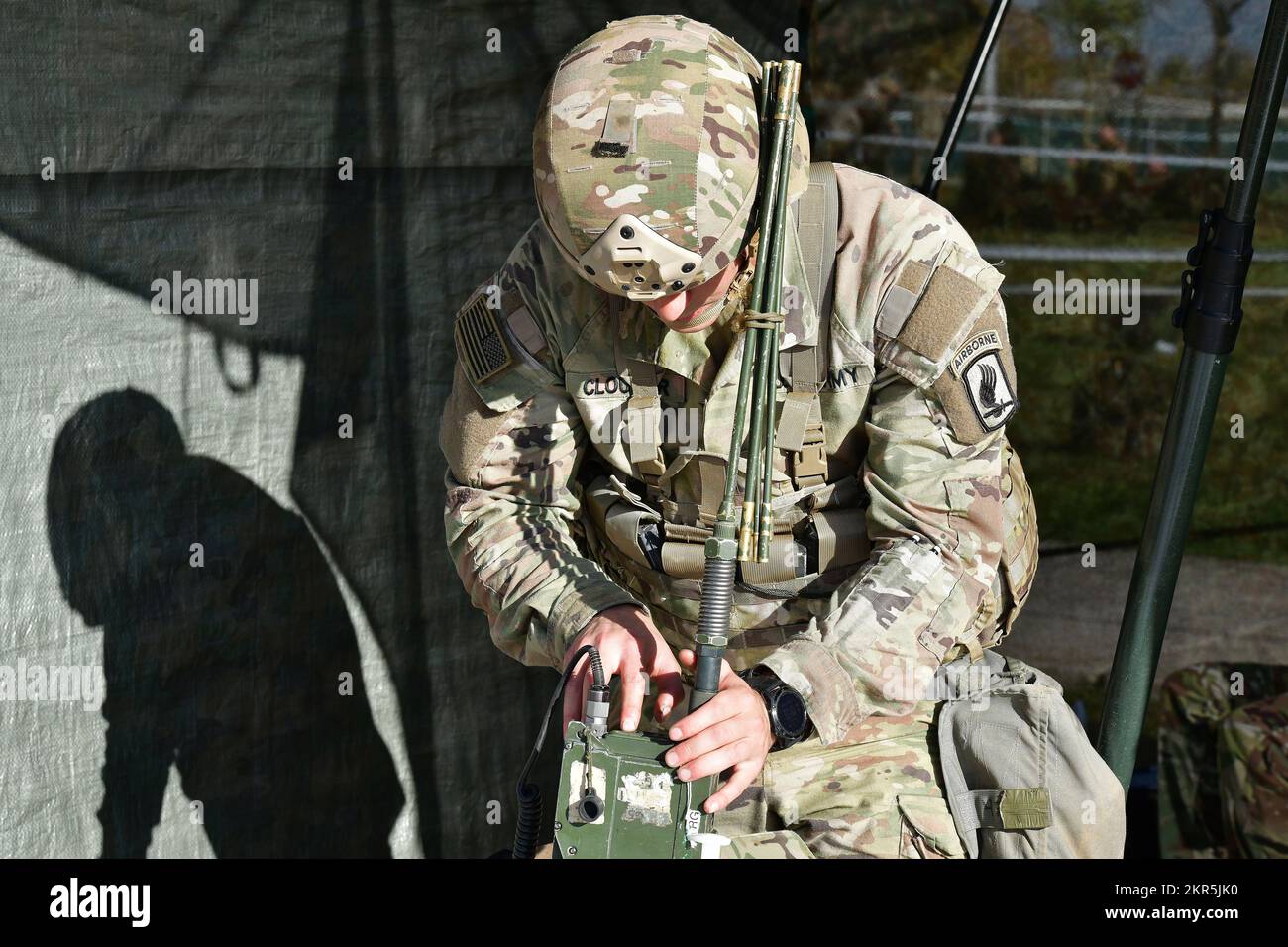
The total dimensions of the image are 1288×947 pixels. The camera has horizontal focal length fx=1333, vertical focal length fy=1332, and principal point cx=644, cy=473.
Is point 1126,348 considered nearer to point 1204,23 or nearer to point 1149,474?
point 1149,474

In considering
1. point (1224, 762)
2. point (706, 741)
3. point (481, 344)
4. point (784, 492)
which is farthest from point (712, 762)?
point (1224, 762)

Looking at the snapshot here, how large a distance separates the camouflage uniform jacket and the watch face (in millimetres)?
16

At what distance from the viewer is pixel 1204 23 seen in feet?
11.7

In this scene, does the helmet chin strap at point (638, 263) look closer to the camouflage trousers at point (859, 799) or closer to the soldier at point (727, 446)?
the soldier at point (727, 446)

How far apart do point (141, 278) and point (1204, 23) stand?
112 inches

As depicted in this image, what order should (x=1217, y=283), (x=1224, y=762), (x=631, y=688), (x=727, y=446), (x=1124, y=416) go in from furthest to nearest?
(x=1124, y=416)
(x=1224, y=762)
(x=1217, y=283)
(x=727, y=446)
(x=631, y=688)

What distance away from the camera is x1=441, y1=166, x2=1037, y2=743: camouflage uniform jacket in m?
1.74

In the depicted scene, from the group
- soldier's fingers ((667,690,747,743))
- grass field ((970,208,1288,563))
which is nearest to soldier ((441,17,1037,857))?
soldier's fingers ((667,690,747,743))

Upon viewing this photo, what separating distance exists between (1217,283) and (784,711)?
105 centimetres

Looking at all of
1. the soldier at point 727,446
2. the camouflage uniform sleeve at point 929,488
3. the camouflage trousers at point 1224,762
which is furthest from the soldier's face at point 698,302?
Answer: the camouflage trousers at point 1224,762

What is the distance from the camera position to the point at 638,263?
1598mm

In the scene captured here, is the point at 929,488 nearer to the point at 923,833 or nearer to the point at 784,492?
the point at 784,492

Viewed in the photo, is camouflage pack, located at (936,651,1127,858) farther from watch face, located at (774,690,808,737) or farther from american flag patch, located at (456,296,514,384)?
american flag patch, located at (456,296,514,384)
